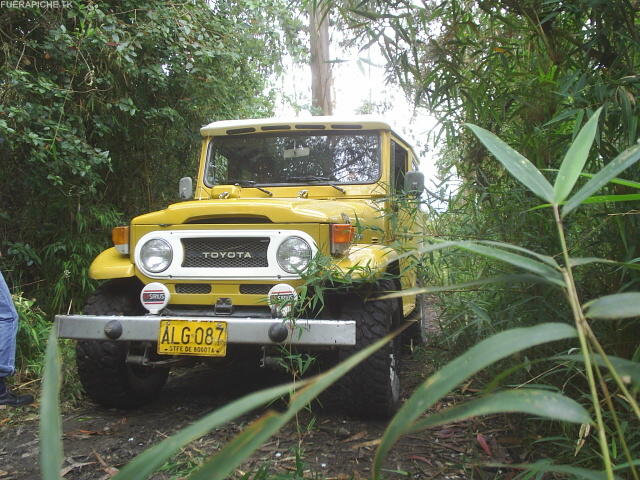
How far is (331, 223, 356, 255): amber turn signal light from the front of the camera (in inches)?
105

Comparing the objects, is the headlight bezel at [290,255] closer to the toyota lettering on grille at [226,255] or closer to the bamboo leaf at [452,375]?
the toyota lettering on grille at [226,255]

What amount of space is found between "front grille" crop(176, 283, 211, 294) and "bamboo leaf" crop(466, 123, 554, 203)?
211 centimetres

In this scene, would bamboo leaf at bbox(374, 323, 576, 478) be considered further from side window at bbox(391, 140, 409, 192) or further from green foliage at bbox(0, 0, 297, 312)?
green foliage at bbox(0, 0, 297, 312)

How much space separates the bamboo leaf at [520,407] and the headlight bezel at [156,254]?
7.75ft

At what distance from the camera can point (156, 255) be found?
287 cm

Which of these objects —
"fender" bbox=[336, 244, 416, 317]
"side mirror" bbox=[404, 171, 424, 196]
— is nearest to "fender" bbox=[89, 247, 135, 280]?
"fender" bbox=[336, 244, 416, 317]

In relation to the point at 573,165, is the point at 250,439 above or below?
below

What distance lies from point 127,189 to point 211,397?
2.81 meters

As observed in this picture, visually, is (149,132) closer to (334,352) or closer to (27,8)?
(27,8)

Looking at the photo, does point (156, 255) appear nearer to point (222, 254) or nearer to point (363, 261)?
point (222, 254)

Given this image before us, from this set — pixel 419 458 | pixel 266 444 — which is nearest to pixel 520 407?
pixel 419 458

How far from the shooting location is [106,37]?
4.18 metres

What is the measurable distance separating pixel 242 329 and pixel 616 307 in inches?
76.5

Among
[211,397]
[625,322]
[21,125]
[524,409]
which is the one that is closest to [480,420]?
[625,322]
